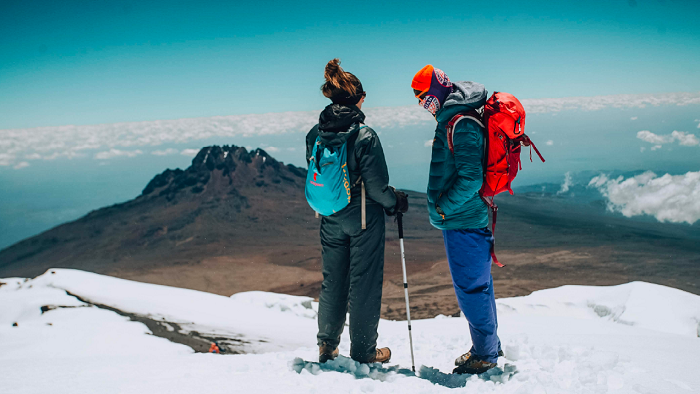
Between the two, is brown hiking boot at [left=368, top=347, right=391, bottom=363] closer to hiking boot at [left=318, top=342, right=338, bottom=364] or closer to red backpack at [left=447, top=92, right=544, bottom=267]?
hiking boot at [left=318, top=342, right=338, bottom=364]

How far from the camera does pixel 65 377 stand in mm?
2943

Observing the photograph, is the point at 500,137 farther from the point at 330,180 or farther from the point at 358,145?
the point at 330,180

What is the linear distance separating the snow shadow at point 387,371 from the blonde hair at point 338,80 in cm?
195

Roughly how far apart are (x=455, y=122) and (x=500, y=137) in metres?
0.31

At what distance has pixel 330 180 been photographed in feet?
9.46

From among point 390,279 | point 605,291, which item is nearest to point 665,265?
point 390,279

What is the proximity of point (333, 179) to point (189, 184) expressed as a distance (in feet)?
114

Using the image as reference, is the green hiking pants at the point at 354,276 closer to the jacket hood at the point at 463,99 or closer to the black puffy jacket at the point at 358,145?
the black puffy jacket at the point at 358,145

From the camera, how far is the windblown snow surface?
2.55 meters

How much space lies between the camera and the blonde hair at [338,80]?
287 cm

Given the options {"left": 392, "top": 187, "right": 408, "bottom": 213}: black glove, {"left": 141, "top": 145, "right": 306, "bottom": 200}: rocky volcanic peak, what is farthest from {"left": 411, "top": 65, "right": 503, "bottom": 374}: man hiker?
{"left": 141, "top": 145, "right": 306, "bottom": 200}: rocky volcanic peak

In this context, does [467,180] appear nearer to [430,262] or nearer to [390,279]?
[390,279]

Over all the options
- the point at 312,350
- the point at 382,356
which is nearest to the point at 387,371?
the point at 382,356

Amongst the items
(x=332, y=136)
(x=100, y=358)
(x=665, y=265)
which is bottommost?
(x=665, y=265)
